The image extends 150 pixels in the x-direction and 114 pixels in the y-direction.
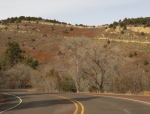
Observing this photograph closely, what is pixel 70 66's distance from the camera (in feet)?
121

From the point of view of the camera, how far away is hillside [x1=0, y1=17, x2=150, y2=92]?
32.6 meters

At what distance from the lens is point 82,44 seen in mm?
37062

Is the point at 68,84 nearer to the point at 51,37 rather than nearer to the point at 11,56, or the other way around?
the point at 11,56

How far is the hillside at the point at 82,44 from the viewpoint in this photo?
32.6 meters

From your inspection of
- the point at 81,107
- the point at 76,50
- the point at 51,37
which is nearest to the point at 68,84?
the point at 76,50

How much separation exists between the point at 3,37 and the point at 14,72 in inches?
1598

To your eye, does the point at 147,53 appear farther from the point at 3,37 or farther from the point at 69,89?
the point at 3,37

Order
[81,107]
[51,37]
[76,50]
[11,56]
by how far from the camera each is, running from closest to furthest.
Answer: [81,107], [76,50], [11,56], [51,37]

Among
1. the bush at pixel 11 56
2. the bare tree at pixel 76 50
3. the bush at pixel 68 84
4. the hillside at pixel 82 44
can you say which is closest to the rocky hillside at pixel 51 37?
the hillside at pixel 82 44

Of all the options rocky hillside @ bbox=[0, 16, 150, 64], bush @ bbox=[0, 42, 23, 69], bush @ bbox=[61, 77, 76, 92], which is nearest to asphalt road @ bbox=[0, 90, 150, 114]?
bush @ bbox=[61, 77, 76, 92]

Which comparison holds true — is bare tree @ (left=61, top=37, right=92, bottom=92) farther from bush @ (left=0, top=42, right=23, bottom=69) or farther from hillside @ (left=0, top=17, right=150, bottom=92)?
bush @ (left=0, top=42, right=23, bottom=69)

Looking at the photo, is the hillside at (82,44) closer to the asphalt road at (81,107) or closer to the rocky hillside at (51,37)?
the rocky hillside at (51,37)

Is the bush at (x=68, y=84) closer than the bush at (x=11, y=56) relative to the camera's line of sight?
Yes

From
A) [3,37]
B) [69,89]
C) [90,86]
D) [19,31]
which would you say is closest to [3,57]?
[3,37]
